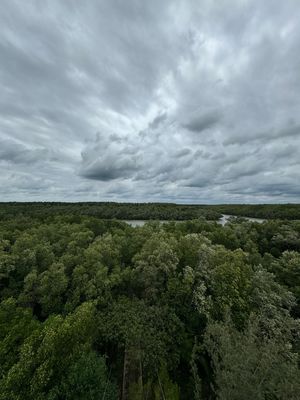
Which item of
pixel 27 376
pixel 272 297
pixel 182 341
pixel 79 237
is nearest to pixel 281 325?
pixel 272 297

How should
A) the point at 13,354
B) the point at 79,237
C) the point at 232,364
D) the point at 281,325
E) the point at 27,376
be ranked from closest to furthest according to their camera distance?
the point at 232,364
the point at 27,376
the point at 13,354
the point at 281,325
the point at 79,237

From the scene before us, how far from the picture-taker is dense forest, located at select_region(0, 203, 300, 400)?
13.2m

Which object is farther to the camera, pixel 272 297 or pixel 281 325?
pixel 272 297

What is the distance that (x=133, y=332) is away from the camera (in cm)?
1855

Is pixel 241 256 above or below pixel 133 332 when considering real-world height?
above

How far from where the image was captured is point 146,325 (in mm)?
20047

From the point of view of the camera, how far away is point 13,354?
1595 cm

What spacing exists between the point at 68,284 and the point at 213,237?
30.4m

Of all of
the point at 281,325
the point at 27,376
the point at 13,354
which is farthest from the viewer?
the point at 281,325

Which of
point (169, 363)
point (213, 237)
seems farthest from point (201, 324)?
point (213, 237)

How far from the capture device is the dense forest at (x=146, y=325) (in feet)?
43.2

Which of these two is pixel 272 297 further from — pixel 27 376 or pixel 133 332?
pixel 27 376

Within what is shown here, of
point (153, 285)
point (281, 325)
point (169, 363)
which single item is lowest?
point (169, 363)

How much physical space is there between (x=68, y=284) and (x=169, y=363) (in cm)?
1498
